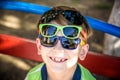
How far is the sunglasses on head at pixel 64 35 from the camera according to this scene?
3.18 ft

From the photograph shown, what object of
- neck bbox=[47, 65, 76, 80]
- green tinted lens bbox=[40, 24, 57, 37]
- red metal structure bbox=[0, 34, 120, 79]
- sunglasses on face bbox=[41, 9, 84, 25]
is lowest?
red metal structure bbox=[0, 34, 120, 79]

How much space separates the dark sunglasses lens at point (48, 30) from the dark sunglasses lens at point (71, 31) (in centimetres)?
4

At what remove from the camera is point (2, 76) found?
1776 mm

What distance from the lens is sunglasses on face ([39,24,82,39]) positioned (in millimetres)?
966

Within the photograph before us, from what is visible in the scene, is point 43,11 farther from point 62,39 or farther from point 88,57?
point 62,39

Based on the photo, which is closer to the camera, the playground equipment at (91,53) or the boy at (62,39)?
the boy at (62,39)

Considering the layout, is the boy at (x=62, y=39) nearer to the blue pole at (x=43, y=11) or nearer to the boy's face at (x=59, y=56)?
the boy's face at (x=59, y=56)

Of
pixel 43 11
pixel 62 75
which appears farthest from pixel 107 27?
pixel 62 75

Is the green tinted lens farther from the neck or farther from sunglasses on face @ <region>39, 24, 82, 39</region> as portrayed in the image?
the neck

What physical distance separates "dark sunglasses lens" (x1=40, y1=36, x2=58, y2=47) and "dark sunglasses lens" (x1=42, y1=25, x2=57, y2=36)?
2 cm

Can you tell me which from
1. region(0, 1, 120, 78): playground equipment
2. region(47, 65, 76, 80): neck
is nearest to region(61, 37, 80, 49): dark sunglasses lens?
region(47, 65, 76, 80): neck

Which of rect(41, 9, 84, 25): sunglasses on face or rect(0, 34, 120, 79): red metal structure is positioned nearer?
rect(41, 9, 84, 25): sunglasses on face

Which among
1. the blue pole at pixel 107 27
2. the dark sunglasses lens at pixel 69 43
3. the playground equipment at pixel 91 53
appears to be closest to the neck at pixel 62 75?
the dark sunglasses lens at pixel 69 43

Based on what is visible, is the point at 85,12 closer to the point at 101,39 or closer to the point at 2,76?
the point at 101,39
